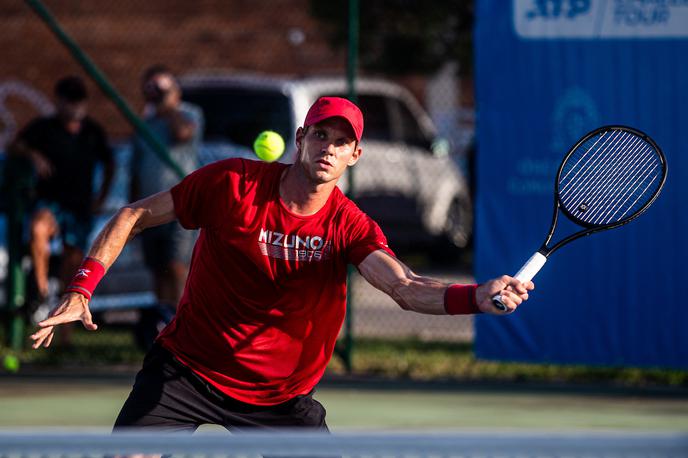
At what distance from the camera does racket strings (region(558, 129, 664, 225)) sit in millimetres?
4605

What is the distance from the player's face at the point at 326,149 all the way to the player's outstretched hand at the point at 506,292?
28.2 inches

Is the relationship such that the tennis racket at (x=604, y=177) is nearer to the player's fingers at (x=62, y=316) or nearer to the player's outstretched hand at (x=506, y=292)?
the player's outstretched hand at (x=506, y=292)

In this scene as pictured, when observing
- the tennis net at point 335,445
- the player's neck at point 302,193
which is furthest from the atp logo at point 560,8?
the tennis net at point 335,445

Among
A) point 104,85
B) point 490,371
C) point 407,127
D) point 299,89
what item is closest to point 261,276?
point 104,85

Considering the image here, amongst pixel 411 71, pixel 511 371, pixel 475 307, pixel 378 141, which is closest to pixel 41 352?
pixel 511 371

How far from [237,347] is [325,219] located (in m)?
0.50

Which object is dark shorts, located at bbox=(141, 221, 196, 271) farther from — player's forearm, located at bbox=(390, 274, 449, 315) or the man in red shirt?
player's forearm, located at bbox=(390, 274, 449, 315)

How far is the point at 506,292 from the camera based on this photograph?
12.0ft

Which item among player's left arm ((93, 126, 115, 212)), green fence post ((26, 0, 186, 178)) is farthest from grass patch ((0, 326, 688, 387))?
green fence post ((26, 0, 186, 178))

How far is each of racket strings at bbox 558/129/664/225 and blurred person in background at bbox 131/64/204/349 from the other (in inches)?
160

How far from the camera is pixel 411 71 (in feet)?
51.0

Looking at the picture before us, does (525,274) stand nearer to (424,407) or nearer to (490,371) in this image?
(424,407)

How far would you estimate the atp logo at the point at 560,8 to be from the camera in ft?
26.5

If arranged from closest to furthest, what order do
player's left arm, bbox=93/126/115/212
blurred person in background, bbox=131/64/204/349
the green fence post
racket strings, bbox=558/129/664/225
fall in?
1. racket strings, bbox=558/129/664/225
2. the green fence post
3. blurred person in background, bbox=131/64/204/349
4. player's left arm, bbox=93/126/115/212
